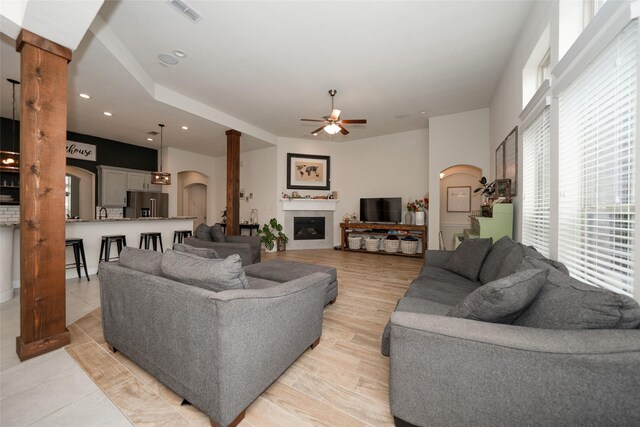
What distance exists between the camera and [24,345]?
1.83 metres

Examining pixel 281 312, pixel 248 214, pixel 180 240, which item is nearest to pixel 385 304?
pixel 281 312

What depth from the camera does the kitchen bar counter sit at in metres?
2.87

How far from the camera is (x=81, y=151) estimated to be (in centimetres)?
576

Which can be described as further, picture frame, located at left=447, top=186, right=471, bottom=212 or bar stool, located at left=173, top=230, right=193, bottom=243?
picture frame, located at left=447, top=186, right=471, bottom=212

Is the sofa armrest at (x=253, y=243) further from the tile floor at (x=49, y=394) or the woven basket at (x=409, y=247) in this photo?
the woven basket at (x=409, y=247)

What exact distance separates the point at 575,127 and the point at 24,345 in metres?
4.28

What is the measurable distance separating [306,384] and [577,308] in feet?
4.79

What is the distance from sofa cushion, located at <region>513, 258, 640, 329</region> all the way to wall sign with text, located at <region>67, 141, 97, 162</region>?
8.13m

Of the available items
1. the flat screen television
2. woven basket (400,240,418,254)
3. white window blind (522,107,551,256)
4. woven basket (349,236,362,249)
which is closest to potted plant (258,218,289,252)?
woven basket (349,236,362,249)

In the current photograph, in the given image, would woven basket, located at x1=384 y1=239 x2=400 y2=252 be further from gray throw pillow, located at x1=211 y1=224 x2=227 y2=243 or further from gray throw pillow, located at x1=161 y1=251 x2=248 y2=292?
gray throw pillow, located at x1=161 y1=251 x2=248 y2=292

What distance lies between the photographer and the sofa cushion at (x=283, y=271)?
2.58 m

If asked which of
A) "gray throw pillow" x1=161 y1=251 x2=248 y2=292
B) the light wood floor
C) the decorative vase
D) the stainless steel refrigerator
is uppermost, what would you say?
the stainless steel refrigerator

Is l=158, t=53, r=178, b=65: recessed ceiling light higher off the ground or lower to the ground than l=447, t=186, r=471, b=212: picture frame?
higher

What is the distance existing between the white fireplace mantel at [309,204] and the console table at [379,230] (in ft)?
2.19
